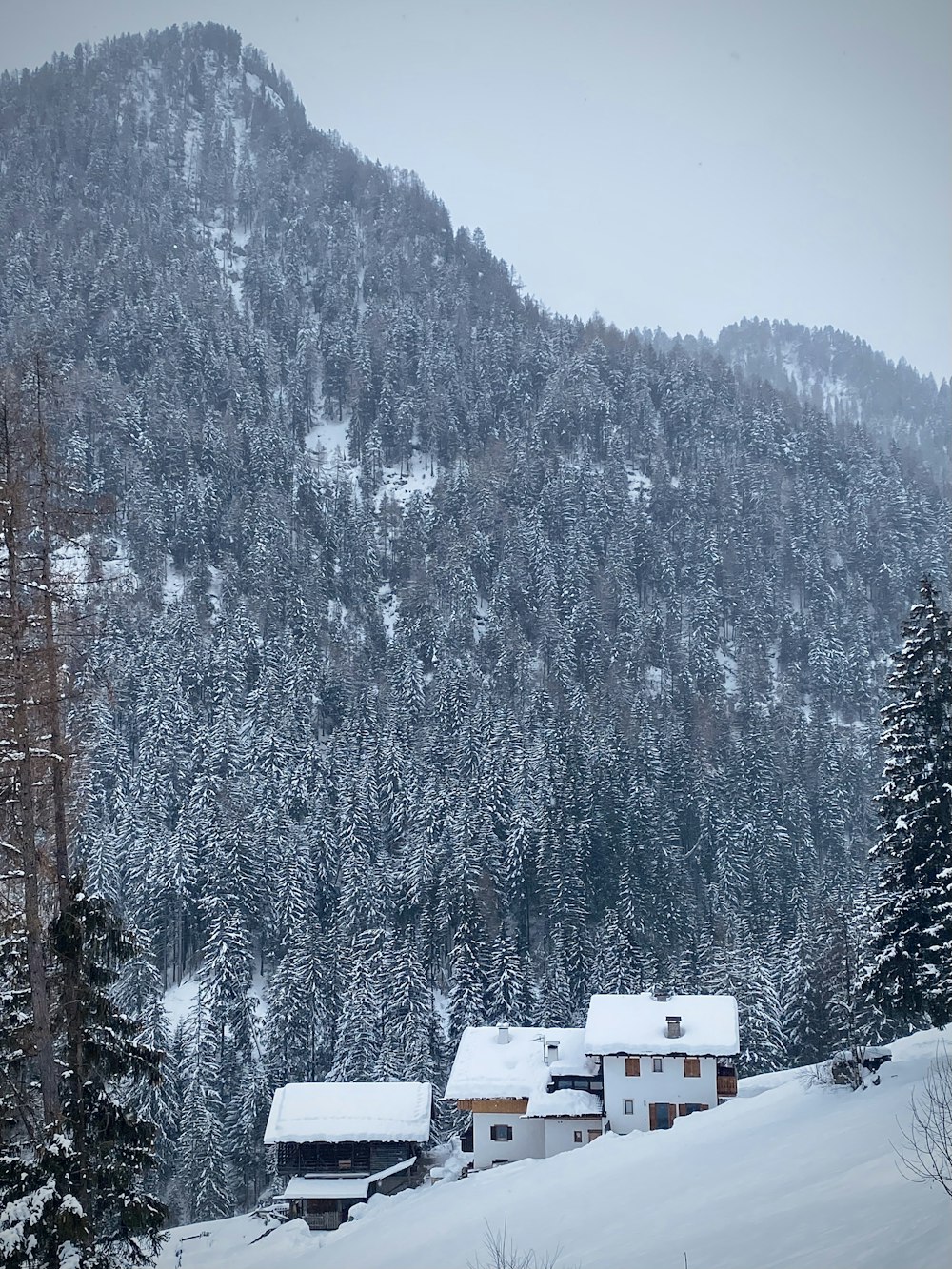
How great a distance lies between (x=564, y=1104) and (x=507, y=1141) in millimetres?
3093

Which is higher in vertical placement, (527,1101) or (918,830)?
(918,830)

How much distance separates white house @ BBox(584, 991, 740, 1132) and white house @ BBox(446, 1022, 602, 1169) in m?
1.19

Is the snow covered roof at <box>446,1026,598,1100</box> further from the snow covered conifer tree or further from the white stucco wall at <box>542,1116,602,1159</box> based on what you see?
the snow covered conifer tree

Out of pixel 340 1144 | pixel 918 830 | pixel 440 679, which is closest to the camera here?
pixel 918 830

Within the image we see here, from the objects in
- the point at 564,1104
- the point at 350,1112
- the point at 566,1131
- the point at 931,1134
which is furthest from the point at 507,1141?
the point at 931,1134

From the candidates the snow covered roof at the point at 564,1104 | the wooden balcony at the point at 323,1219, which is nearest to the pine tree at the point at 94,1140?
the snow covered roof at the point at 564,1104

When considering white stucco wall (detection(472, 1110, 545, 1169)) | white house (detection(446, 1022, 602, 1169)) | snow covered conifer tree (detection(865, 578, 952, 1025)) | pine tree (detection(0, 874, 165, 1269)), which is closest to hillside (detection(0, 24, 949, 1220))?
pine tree (detection(0, 874, 165, 1269))

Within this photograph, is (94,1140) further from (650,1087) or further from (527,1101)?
(650,1087)

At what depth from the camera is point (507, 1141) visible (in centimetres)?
4203

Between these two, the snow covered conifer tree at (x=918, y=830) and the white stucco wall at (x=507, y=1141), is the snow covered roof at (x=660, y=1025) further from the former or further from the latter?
the snow covered conifer tree at (x=918, y=830)

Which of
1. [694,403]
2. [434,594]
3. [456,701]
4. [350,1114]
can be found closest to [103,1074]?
[350,1114]

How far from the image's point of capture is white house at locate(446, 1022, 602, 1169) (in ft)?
135

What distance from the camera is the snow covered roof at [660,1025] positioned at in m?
41.2

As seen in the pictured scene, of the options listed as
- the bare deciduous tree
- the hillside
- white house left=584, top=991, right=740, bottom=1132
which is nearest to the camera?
the bare deciduous tree
